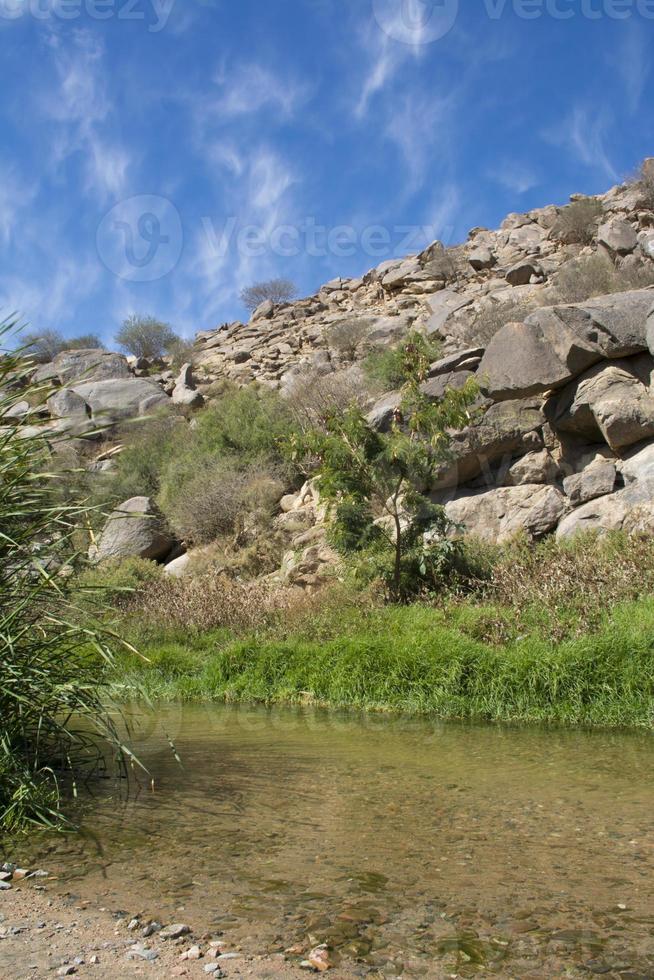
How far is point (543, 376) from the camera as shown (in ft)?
54.2

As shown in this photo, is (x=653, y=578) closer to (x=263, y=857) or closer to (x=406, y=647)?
(x=406, y=647)

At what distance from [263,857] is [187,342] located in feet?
145

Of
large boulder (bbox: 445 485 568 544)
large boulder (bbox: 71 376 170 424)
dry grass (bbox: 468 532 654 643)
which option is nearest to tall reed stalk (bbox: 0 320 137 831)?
dry grass (bbox: 468 532 654 643)

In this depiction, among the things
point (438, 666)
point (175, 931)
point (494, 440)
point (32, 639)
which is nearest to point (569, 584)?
point (438, 666)

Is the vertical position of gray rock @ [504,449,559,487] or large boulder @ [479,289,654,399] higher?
large boulder @ [479,289,654,399]

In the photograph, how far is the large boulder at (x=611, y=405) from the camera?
49.3 ft

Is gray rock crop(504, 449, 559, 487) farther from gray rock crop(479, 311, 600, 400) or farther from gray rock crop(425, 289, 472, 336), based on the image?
gray rock crop(425, 289, 472, 336)

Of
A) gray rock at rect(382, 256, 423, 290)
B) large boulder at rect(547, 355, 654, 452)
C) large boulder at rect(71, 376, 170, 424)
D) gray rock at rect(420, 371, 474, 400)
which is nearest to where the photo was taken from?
large boulder at rect(547, 355, 654, 452)

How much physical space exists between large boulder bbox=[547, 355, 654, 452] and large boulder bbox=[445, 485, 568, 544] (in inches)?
63.1

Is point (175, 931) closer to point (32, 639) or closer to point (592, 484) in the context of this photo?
→ point (32, 639)

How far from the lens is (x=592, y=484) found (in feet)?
49.0

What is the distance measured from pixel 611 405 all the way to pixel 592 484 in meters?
1.56

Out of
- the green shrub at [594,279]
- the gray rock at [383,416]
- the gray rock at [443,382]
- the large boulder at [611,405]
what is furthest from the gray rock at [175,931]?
the green shrub at [594,279]

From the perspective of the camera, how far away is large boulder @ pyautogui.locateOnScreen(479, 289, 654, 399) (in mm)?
15992
